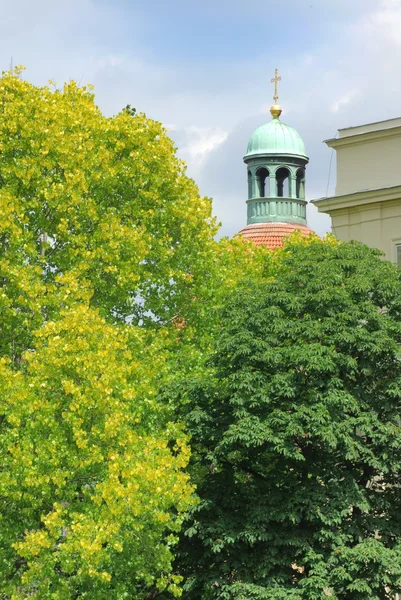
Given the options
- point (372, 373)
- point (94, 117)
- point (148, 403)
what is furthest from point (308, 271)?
point (94, 117)

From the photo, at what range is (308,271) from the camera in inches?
1321

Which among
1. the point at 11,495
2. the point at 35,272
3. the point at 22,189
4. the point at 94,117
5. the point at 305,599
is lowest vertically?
the point at 305,599

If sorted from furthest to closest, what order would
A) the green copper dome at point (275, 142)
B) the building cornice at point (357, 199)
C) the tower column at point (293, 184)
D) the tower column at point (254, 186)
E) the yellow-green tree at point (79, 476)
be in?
the tower column at point (254, 186) < the tower column at point (293, 184) < the green copper dome at point (275, 142) < the building cornice at point (357, 199) < the yellow-green tree at point (79, 476)

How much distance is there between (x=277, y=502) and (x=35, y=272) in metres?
7.97

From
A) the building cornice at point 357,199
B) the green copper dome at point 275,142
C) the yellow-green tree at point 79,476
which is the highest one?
the green copper dome at point 275,142

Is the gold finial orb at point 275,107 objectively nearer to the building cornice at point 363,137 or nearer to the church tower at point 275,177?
the church tower at point 275,177

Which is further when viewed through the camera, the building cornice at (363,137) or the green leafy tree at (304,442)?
the building cornice at (363,137)

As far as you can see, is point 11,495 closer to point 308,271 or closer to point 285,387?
point 285,387

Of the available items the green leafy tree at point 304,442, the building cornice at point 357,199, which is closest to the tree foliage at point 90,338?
the green leafy tree at point 304,442

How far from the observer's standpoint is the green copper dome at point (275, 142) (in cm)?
7556

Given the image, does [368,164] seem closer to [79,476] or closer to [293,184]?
[79,476]

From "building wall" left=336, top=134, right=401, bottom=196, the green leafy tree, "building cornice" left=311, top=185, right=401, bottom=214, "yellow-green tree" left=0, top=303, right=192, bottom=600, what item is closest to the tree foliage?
"yellow-green tree" left=0, top=303, right=192, bottom=600

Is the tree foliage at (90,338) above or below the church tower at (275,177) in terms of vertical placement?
below

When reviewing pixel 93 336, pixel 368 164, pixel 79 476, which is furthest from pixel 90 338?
pixel 368 164
